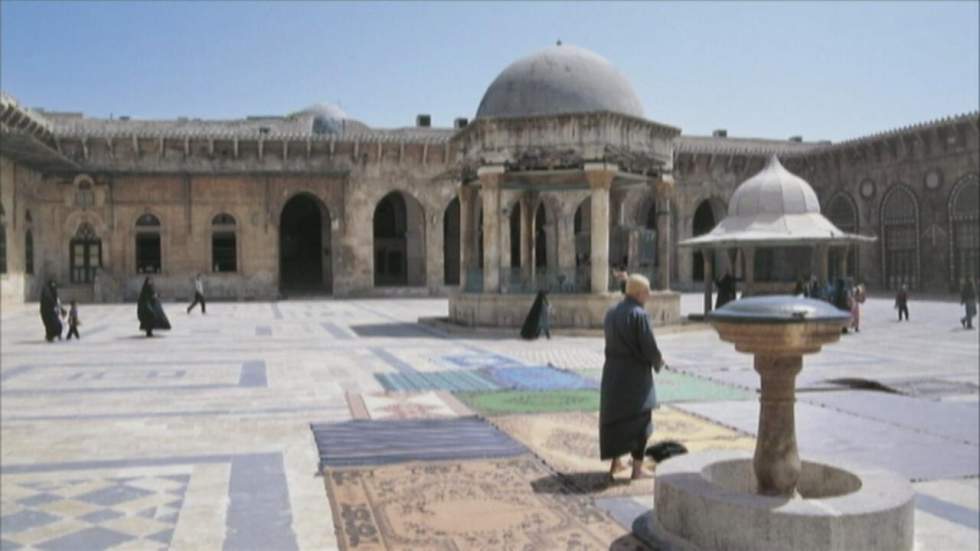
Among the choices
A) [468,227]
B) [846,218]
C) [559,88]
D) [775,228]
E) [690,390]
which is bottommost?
[690,390]

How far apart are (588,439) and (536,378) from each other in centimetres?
335

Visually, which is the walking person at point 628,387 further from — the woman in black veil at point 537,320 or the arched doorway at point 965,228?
the arched doorway at point 965,228

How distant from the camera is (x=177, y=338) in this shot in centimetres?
1558

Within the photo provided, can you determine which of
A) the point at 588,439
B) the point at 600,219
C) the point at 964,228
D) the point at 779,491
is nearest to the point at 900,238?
the point at 964,228

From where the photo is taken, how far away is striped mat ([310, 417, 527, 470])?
6098mm

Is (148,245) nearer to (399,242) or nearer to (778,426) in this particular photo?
(399,242)

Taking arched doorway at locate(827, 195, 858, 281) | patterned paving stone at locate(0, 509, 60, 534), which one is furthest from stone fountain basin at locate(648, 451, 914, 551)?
arched doorway at locate(827, 195, 858, 281)

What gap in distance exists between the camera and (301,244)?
1526 inches

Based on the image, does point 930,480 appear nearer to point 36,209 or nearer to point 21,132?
point 21,132

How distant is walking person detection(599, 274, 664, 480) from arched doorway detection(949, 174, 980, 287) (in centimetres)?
2565

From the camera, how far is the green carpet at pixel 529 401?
802 cm

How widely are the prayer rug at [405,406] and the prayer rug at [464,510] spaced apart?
1839mm

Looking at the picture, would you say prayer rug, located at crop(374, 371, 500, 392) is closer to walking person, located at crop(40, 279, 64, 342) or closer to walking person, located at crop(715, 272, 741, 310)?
walking person, located at crop(40, 279, 64, 342)

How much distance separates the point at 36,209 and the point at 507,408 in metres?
25.2
